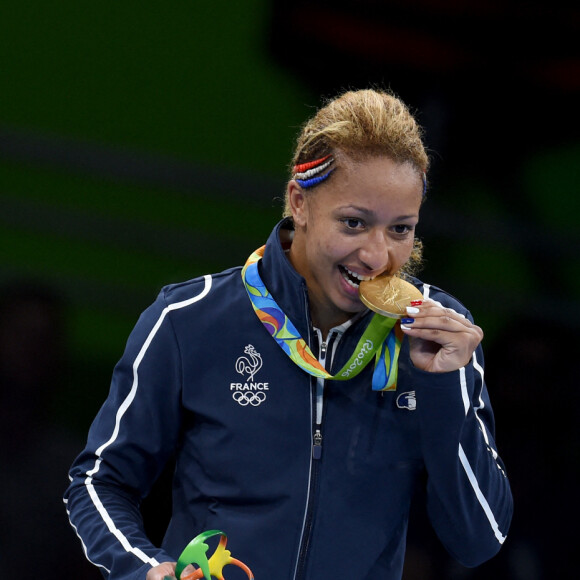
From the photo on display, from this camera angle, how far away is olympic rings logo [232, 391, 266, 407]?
1840 mm

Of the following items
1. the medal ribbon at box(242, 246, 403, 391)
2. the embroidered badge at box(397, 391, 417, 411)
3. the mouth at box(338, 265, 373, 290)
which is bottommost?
the embroidered badge at box(397, 391, 417, 411)

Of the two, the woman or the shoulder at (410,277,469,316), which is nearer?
the woman

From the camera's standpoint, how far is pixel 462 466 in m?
1.75

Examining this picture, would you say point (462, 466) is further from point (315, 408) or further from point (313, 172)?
point (313, 172)

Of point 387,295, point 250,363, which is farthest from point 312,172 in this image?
point 250,363

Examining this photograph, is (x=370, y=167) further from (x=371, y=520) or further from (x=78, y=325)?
(x=78, y=325)

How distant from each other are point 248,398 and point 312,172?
44cm

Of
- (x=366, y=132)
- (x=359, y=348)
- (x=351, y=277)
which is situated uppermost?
(x=366, y=132)

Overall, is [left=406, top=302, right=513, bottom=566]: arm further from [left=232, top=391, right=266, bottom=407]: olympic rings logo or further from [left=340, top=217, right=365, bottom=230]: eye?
[left=232, top=391, right=266, bottom=407]: olympic rings logo

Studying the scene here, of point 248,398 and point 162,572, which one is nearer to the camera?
point 162,572

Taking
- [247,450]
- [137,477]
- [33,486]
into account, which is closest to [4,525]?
[33,486]

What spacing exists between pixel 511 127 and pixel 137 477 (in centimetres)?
196

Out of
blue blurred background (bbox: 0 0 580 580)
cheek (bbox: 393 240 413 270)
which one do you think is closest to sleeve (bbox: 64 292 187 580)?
cheek (bbox: 393 240 413 270)

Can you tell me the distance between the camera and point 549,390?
127 inches
